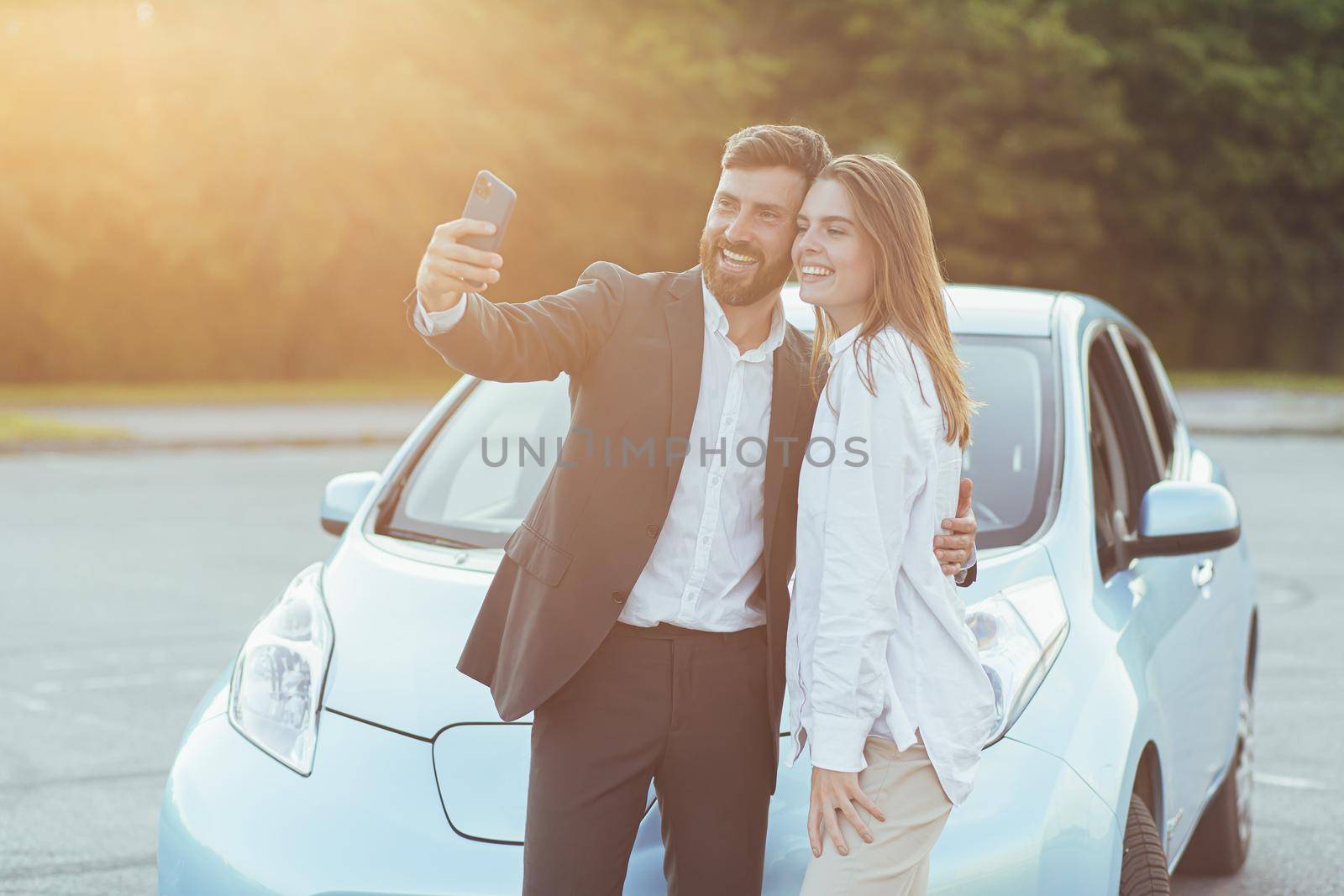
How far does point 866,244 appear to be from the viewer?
2.27 meters

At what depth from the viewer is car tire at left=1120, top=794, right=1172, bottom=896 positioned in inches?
120

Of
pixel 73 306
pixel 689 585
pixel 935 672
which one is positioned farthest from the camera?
pixel 73 306

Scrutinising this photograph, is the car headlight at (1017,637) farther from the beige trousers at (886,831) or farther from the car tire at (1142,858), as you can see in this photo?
the beige trousers at (886,831)

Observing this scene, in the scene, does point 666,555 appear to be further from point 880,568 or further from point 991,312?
point 991,312

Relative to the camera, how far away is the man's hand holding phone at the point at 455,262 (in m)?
2.21

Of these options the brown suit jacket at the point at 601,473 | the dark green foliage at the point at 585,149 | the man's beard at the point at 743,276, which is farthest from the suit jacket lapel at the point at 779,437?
the dark green foliage at the point at 585,149

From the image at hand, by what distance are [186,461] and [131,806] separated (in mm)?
12405

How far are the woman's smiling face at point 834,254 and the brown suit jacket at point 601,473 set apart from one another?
245 millimetres

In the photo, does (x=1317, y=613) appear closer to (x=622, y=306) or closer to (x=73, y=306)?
(x=622, y=306)

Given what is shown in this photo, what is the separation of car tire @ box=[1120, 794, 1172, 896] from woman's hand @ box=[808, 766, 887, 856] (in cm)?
105

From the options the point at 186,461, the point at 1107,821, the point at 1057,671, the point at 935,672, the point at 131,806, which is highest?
the point at 935,672

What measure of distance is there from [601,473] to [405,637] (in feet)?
2.83

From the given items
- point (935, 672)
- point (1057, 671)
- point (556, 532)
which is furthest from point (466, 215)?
point (1057, 671)

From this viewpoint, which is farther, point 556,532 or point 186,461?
point 186,461
